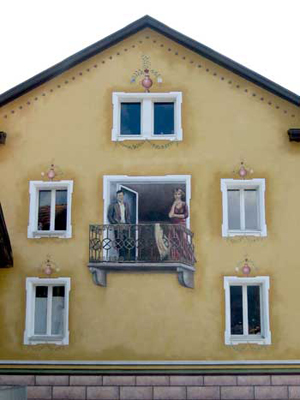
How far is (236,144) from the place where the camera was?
769 inches

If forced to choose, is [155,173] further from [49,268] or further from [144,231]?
[49,268]

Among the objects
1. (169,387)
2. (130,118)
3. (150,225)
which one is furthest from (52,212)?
(169,387)

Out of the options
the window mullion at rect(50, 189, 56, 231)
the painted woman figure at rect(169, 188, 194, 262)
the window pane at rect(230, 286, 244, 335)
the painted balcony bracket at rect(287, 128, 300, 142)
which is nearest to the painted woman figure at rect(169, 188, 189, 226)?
the painted woman figure at rect(169, 188, 194, 262)

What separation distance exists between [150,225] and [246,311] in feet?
11.9

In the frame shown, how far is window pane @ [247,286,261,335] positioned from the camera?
1867 cm

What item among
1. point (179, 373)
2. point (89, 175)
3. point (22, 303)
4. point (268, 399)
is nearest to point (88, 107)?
point (89, 175)

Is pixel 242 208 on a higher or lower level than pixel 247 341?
higher

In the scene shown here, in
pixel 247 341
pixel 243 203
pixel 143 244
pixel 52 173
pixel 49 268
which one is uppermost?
pixel 52 173

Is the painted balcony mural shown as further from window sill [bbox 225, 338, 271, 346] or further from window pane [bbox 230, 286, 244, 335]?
window sill [bbox 225, 338, 271, 346]

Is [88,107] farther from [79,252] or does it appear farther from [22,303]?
[22,303]

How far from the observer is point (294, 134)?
1930cm

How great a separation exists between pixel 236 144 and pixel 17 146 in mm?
6425

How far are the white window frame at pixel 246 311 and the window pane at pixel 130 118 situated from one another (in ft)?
16.8

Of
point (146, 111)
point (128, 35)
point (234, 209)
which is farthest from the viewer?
point (128, 35)
